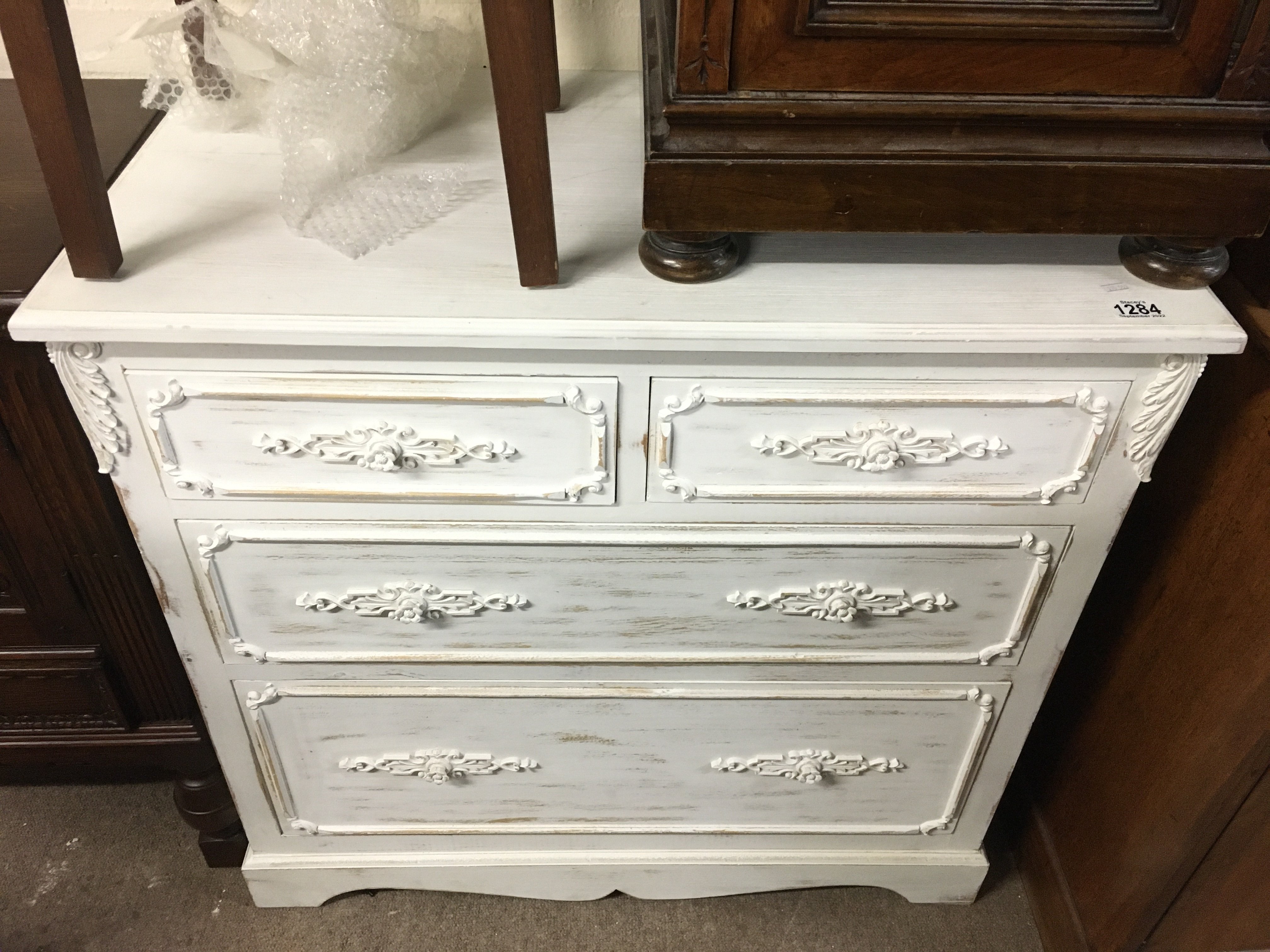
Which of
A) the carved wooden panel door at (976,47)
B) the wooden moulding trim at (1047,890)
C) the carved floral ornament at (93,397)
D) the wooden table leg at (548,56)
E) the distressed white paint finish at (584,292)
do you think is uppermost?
the carved wooden panel door at (976,47)

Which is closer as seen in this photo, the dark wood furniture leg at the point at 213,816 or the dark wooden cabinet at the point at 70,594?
the dark wooden cabinet at the point at 70,594

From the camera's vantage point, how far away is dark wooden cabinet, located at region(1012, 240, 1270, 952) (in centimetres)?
93

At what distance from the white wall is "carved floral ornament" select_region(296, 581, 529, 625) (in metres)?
0.61

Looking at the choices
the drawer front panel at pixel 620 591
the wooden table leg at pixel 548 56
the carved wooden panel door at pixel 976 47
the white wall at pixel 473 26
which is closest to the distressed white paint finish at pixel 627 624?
the drawer front panel at pixel 620 591

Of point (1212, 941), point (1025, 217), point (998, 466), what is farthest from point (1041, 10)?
point (1212, 941)

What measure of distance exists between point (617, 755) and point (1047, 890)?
0.60m

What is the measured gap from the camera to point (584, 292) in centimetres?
82

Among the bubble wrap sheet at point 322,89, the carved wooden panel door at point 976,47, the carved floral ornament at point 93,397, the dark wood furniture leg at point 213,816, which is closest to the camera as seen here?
the carved wooden panel door at point 976,47

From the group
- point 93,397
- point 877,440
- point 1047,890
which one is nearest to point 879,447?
point 877,440

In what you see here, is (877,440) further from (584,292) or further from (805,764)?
(805,764)

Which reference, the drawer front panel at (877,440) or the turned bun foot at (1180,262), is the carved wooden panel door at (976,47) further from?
the drawer front panel at (877,440)

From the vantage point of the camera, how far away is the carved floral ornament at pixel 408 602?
0.97 m

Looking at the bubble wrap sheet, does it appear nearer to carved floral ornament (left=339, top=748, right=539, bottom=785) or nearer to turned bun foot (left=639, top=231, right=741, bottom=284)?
turned bun foot (left=639, top=231, right=741, bottom=284)

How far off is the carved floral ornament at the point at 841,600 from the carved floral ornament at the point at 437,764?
34 centimetres
